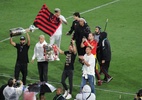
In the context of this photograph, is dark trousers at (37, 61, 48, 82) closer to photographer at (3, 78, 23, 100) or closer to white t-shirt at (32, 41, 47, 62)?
white t-shirt at (32, 41, 47, 62)

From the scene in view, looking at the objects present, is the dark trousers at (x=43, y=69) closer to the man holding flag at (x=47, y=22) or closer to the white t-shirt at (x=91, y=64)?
the man holding flag at (x=47, y=22)

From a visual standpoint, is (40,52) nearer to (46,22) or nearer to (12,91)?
(46,22)

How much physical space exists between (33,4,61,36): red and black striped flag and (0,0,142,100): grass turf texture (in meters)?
1.83

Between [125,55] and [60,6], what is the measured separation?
8764 mm

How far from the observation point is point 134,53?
885 inches

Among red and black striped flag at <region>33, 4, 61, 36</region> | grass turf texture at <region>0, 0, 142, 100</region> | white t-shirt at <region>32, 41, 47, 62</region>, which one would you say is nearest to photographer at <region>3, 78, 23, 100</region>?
grass turf texture at <region>0, 0, 142, 100</region>

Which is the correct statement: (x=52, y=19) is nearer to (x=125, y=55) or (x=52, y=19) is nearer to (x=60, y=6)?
(x=125, y=55)

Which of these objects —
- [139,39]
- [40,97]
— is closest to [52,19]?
[40,97]

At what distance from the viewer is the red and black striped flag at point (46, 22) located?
63.8ft

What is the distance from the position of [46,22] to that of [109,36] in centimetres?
619

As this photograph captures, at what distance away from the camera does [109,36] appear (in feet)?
82.2

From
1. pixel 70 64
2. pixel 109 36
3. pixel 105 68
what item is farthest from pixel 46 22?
pixel 109 36

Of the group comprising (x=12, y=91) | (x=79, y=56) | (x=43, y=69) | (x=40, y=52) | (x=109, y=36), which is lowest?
(x=12, y=91)

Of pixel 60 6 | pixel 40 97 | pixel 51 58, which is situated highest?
pixel 60 6
